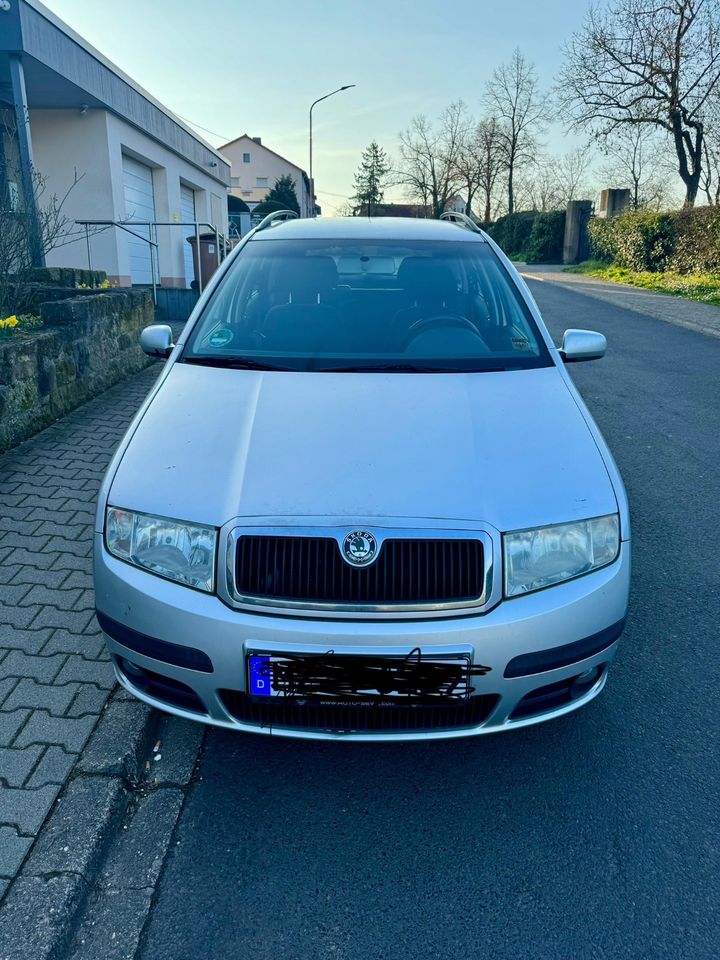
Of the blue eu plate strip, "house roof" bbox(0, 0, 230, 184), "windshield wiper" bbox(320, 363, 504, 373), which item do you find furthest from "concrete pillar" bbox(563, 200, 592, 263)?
the blue eu plate strip

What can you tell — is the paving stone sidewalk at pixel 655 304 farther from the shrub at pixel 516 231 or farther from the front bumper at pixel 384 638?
the shrub at pixel 516 231

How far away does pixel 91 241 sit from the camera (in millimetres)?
14375

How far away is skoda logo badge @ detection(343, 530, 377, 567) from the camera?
7.06 feet

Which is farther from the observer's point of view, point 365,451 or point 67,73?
point 67,73

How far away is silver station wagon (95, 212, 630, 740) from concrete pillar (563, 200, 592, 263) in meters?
31.7

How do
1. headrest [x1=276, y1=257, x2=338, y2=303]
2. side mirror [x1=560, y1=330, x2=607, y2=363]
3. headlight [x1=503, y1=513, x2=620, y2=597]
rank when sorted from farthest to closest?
headrest [x1=276, y1=257, x2=338, y2=303] → side mirror [x1=560, y1=330, x2=607, y2=363] → headlight [x1=503, y1=513, x2=620, y2=597]

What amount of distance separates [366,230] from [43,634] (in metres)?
2.67

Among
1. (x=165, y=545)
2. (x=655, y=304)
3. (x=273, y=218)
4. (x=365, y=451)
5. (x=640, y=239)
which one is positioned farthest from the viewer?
(x=640, y=239)

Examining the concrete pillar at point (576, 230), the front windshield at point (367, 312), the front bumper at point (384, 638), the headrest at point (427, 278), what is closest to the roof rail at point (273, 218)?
the front windshield at point (367, 312)

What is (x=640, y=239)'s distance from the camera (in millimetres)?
21703

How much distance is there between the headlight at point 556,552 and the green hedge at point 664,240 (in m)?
17.6

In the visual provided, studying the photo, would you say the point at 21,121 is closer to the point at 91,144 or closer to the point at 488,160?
the point at 91,144

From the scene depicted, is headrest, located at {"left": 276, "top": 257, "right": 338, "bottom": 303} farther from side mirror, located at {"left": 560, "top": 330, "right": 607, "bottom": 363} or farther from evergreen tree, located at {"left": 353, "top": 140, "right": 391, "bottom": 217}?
evergreen tree, located at {"left": 353, "top": 140, "right": 391, "bottom": 217}

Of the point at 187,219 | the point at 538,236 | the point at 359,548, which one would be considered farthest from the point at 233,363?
the point at 538,236
